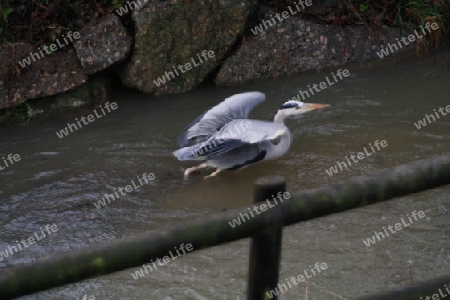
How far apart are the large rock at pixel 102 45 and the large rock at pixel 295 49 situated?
114cm

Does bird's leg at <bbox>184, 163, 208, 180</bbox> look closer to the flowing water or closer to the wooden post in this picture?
the flowing water

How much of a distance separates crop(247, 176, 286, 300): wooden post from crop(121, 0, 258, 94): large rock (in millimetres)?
5321

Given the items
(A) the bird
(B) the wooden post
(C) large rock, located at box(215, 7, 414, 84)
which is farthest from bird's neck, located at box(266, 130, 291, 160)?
(B) the wooden post

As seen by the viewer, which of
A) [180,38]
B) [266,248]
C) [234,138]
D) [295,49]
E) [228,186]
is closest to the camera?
[266,248]

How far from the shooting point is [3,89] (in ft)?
22.6

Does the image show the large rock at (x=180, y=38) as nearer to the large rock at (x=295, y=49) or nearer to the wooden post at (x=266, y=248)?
the large rock at (x=295, y=49)

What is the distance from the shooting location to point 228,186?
18.5 feet

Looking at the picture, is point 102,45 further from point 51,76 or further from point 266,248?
point 266,248

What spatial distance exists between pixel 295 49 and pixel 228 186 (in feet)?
8.93

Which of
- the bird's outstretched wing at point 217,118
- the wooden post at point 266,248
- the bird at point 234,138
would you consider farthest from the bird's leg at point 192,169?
the wooden post at point 266,248

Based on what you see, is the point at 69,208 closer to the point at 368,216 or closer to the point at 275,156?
the point at 275,156

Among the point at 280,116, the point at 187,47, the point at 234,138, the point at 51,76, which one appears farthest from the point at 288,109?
the point at 51,76

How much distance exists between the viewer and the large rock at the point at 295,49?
7704mm

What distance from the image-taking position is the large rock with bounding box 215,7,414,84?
7704 millimetres
